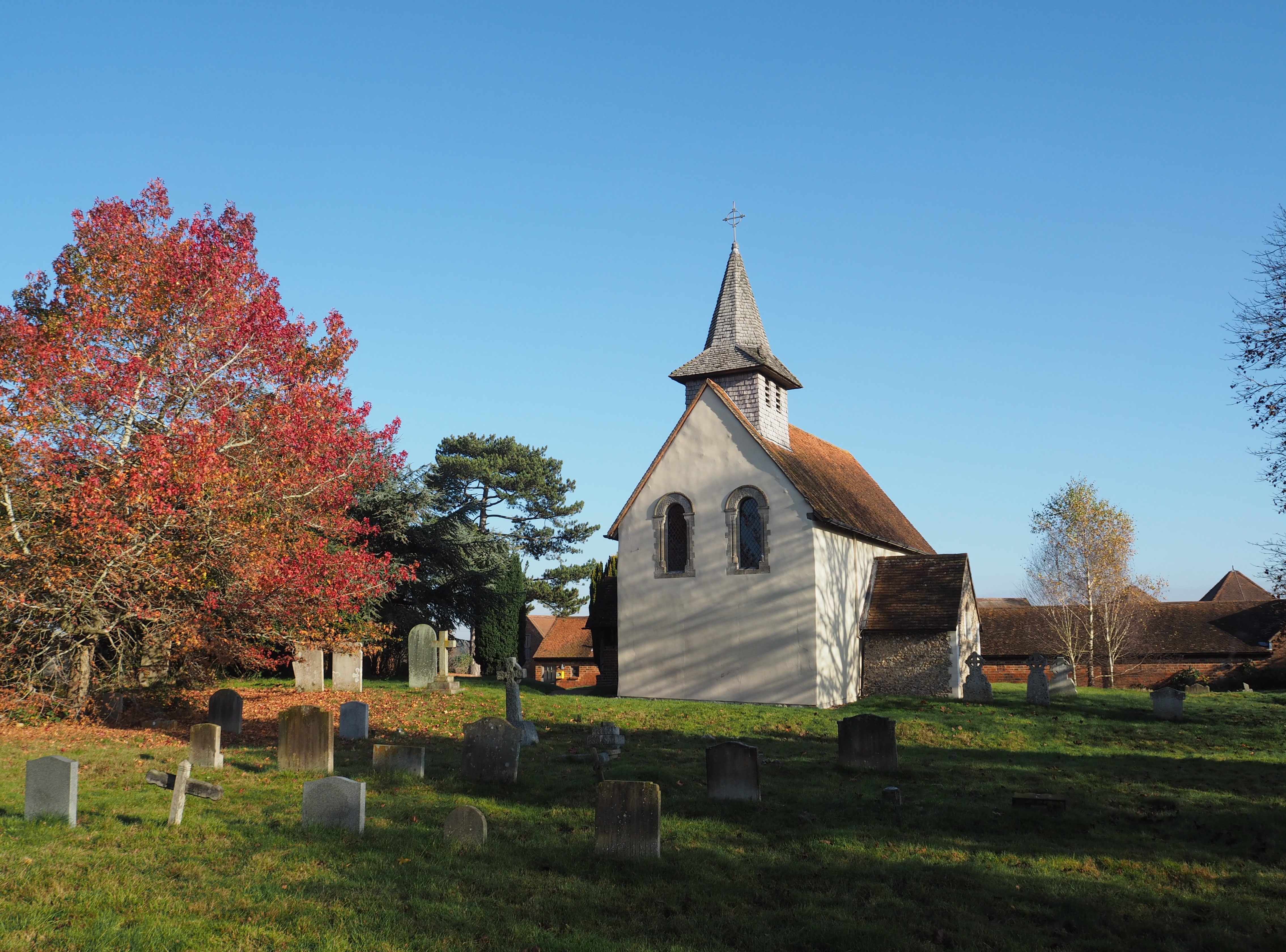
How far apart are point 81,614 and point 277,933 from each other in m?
13.7

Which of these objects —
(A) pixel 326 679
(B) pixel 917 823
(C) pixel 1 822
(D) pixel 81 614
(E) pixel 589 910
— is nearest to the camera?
(E) pixel 589 910

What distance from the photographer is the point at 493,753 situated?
39.1 ft

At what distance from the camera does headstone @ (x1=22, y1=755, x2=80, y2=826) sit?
938cm

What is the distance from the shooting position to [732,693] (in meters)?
24.5

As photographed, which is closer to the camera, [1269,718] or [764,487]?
[1269,718]

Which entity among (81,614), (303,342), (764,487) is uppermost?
(303,342)

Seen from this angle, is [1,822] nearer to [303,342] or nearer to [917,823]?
[917,823]

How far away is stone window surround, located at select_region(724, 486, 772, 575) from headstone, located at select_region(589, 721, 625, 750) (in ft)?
32.1

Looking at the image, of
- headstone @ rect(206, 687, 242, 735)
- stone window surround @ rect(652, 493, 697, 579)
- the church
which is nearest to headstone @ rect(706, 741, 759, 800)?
headstone @ rect(206, 687, 242, 735)

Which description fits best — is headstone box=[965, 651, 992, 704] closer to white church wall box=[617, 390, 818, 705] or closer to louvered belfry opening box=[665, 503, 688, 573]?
white church wall box=[617, 390, 818, 705]

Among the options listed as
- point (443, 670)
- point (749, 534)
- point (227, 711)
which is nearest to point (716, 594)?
point (749, 534)

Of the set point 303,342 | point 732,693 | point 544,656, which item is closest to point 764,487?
point 732,693

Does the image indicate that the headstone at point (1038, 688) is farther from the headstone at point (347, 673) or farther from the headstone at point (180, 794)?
the headstone at point (180, 794)

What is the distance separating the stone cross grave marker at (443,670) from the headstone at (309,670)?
292 centimetres
